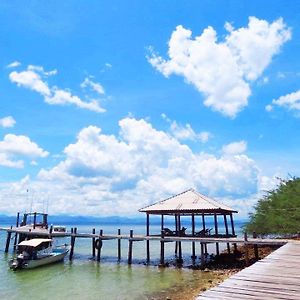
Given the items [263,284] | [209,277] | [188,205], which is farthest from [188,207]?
[263,284]

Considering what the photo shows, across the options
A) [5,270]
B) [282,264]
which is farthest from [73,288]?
[282,264]

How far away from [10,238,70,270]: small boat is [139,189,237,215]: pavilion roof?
885cm

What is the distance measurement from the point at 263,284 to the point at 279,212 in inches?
1160

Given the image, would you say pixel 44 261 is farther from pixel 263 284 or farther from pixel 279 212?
pixel 263 284

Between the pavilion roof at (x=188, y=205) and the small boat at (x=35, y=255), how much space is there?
8850mm

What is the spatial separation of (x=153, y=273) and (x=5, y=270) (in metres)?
12.6

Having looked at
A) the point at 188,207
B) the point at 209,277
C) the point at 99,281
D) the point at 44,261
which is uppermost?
the point at 188,207

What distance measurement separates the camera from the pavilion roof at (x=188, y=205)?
92.2 feet

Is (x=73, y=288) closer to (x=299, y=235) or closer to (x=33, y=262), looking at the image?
(x=33, y=262)

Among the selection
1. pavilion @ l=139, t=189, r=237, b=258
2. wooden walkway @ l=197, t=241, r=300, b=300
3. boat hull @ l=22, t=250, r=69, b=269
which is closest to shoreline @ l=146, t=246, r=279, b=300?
pavilion @ l=139, t=189, r=237, b=258

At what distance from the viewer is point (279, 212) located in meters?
36.5

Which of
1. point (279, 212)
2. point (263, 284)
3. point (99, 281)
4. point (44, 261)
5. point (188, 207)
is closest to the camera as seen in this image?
point (263, 284)

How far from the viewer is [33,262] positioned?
29875 mm

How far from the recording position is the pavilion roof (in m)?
28.1
